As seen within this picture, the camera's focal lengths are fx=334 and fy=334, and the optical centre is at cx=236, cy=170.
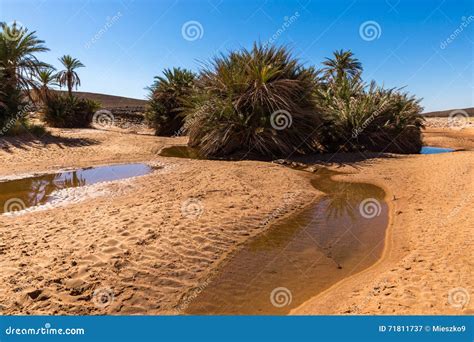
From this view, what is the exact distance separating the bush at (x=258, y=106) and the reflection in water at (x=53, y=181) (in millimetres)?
3061

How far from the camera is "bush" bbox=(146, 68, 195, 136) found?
1998cm

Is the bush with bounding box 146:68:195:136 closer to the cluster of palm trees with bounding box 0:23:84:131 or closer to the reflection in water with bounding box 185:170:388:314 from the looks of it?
the cluster of palm trees with bounding box 0:23:84:131

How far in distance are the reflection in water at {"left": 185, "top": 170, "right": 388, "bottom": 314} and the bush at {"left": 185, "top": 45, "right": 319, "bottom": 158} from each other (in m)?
5.50

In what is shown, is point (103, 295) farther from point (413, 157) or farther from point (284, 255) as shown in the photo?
point (413, 157)

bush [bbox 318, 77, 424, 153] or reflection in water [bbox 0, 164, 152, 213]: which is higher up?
bush [bbox 318, 77, 424, 153]

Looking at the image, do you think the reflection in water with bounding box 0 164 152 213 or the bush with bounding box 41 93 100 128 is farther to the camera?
the bush with bounding box 41 93 100 128

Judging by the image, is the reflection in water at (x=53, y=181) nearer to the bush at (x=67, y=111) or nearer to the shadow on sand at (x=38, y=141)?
the shadow on sand at (x=38, y=141)

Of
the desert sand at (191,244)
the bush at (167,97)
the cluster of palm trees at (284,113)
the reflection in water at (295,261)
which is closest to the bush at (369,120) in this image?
the cluster of palm trees at (284,113)

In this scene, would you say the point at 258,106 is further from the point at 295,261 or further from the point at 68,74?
the point at 68,74

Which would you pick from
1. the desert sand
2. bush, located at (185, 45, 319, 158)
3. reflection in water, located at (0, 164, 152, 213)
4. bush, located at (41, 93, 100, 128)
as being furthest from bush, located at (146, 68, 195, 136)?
the desert sand

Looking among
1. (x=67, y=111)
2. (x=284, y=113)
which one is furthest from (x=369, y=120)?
(x=67, y=111)

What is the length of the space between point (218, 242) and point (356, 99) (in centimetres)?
1090

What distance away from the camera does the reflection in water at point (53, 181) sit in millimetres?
6529

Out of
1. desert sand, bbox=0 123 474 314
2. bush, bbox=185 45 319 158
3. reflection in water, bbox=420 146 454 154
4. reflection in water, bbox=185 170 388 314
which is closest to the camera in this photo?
desert sand, bbox=0 123 474 314
